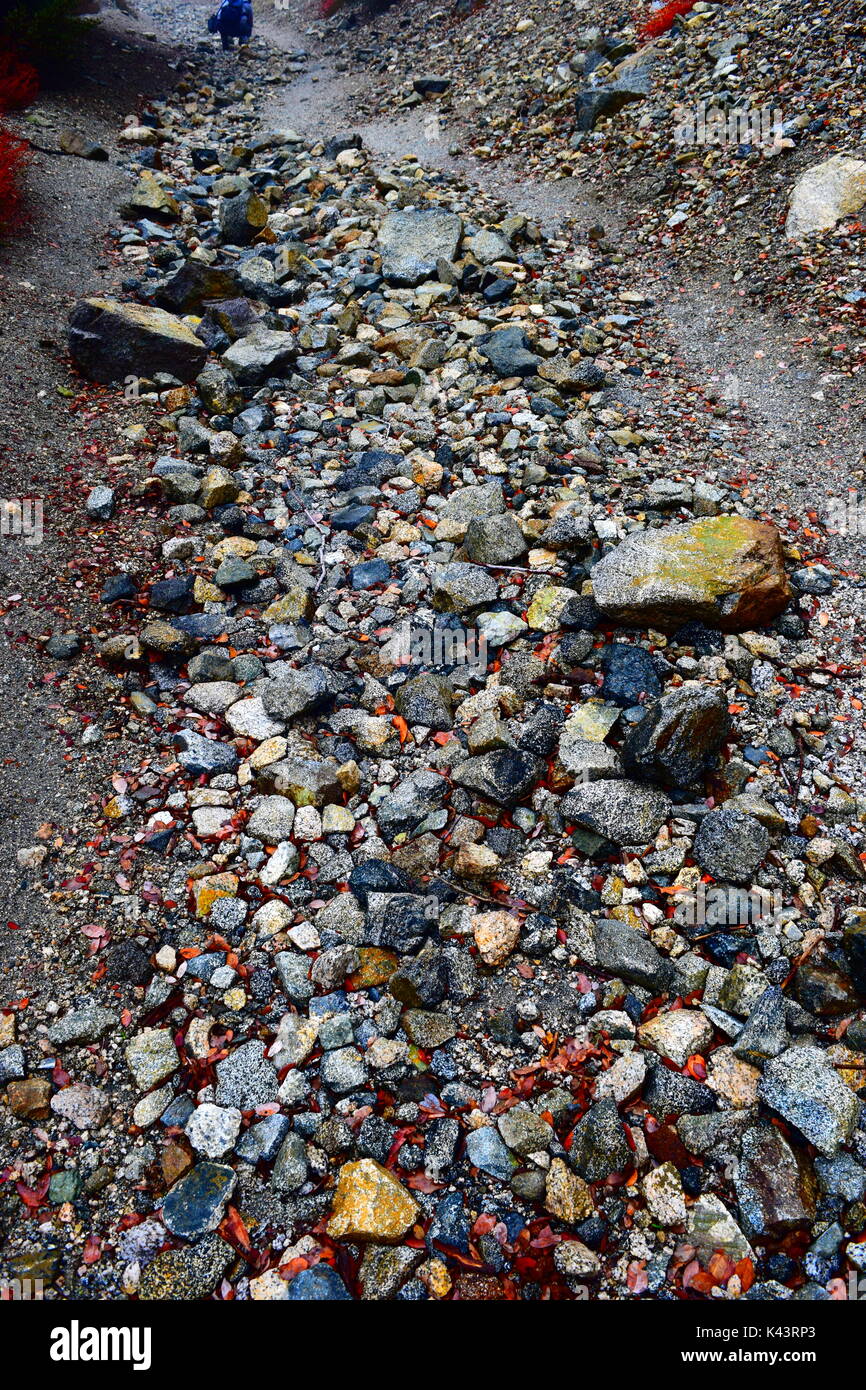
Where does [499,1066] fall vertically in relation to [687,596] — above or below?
below

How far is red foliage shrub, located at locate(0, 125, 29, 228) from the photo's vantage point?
9102 millimetres

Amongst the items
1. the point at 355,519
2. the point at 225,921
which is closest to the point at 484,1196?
the point at 225,921

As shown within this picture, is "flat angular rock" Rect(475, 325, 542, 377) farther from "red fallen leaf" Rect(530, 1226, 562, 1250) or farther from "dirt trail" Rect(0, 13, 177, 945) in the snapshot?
"red fallen leaf" Rect(530, 1226, 562, 1250)

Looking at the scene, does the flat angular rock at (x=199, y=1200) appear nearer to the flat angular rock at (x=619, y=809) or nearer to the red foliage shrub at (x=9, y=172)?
the flat angular rock at (x=619, y=809)

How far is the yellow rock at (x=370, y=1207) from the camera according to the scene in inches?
102

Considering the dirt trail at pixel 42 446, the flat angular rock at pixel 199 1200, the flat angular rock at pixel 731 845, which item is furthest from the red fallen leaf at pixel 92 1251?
the flat angular rock at pixel 731 845

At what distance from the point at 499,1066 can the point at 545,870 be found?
0.93m

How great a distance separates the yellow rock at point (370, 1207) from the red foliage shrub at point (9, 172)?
10792 millimetres

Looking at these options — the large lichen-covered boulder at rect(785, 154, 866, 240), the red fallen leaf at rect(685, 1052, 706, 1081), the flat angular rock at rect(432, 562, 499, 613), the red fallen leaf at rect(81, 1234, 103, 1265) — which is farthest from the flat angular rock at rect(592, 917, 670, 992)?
the large lichen-covered boulder at rect(785, 154, 866, 240)

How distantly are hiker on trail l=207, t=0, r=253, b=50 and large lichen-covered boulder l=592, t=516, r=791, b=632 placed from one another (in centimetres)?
2421

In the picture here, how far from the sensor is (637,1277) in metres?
2.49

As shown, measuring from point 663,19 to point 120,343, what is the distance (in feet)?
37.9

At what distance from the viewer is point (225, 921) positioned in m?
3.57

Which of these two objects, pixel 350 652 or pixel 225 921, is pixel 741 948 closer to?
pixel 225 921
